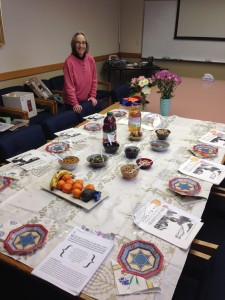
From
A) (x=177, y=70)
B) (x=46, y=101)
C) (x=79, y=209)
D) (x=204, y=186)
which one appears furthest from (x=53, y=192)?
(x=177, y=70)

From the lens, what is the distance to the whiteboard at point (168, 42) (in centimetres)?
502

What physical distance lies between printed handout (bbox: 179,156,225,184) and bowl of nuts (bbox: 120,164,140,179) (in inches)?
10.5

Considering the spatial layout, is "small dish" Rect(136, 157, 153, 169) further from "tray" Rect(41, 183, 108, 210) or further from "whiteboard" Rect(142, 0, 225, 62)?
"whiteboard" Rect(142, 0, 225, 62)

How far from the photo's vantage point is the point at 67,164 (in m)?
1.41

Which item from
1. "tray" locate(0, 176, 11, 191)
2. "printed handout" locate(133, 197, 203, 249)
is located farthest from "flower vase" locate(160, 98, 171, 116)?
"tray" locate(0, 176, 11, 191)

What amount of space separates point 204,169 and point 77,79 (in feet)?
6.66

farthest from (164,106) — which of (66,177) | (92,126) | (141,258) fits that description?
(141,258)

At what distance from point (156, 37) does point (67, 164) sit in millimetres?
4773

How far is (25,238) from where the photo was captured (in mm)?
972

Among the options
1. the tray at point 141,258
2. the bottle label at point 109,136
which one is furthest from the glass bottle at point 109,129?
the tray at point 141,258

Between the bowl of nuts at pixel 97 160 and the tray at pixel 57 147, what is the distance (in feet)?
0.78

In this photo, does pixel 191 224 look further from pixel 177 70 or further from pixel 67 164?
pixel 177 70

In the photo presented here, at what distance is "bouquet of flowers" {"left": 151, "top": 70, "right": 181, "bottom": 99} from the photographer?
2.18m

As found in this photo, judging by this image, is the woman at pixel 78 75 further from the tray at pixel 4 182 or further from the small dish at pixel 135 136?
the tray at pixel 4 182
